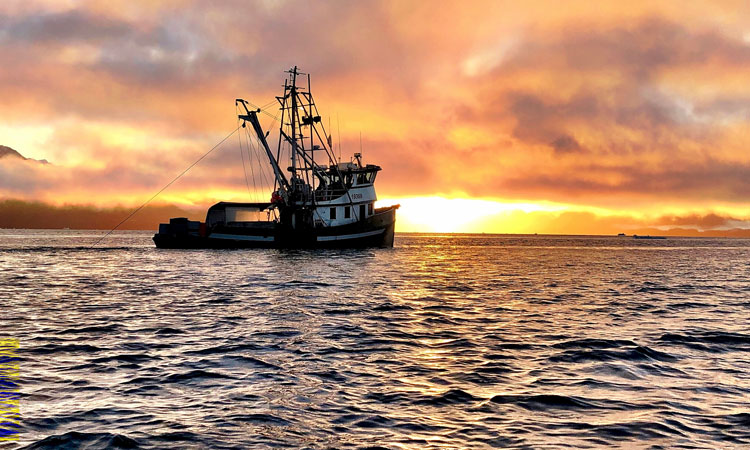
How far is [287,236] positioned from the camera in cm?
6750

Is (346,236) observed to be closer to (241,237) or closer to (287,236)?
(287,236)

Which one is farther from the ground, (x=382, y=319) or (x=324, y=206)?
(x=324, y=206)

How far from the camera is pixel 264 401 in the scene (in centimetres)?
888

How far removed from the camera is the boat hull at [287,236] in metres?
67.2

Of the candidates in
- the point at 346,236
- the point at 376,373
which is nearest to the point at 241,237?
the point at 346,236

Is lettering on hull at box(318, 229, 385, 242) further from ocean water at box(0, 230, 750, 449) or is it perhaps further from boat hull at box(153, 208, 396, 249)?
ocean water at box(0, 230, 750, 449)

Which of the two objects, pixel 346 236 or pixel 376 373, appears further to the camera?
pixel 346 236

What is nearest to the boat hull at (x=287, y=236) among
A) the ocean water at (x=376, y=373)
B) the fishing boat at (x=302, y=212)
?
the fishing boat at (x=302, y=212)

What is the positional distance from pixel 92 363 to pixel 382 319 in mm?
9613

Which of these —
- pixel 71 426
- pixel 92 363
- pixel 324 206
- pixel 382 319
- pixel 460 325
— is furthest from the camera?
pixel 324 206

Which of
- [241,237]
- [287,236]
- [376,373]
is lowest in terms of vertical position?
[376,373]

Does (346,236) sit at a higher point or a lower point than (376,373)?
higher

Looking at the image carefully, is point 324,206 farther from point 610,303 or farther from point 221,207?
point 610,303

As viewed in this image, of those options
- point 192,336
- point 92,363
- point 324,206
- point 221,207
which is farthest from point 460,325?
point 221,207
